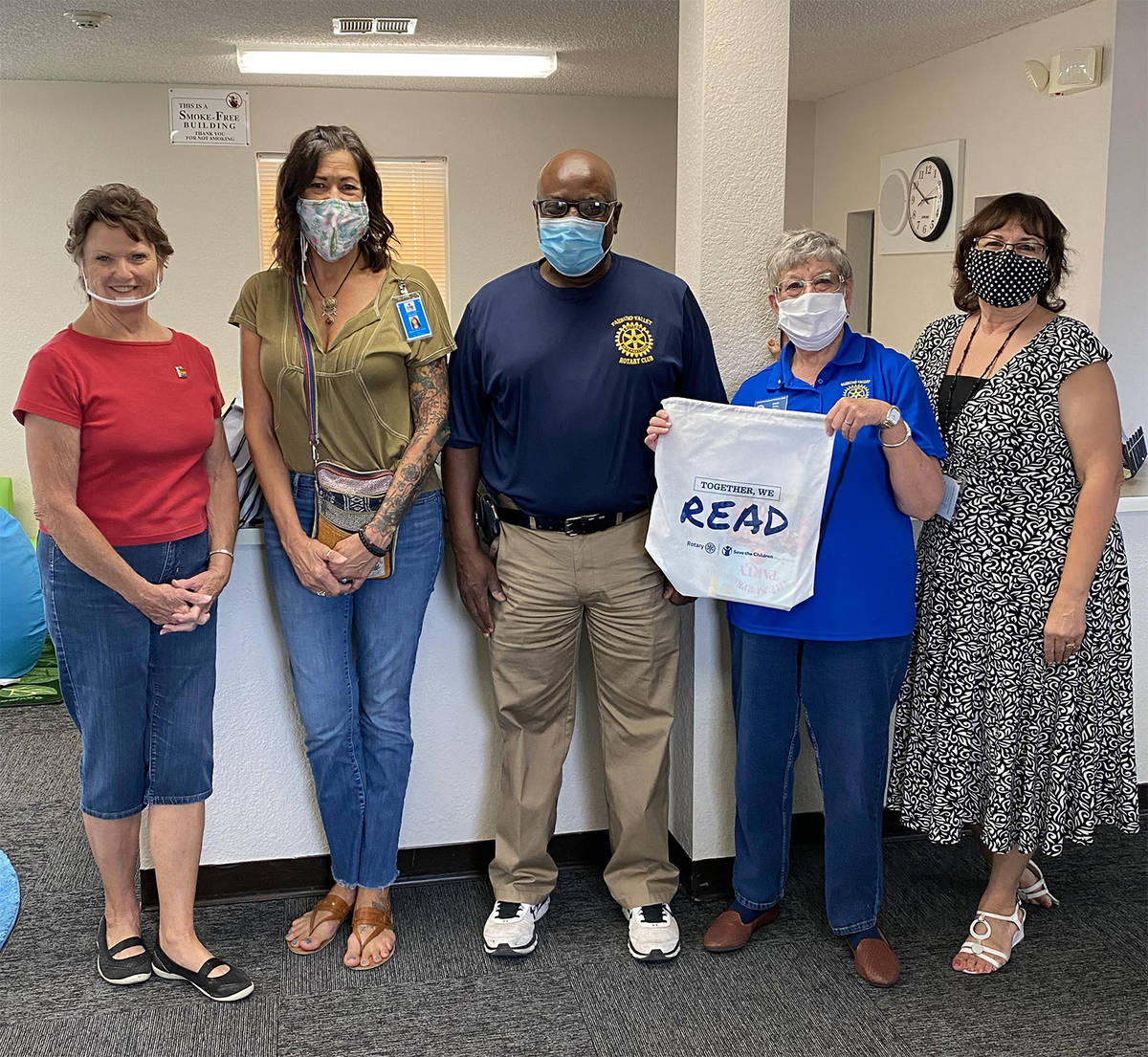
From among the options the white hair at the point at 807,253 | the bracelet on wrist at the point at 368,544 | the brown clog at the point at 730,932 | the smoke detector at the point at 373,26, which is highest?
the smoke detector at the point at 373,26

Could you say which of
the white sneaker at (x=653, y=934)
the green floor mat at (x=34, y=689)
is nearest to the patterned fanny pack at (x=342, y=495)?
the white sneaker at (x=653, y=934)

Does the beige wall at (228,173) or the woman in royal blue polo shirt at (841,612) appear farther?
the beige wall at (228,173)

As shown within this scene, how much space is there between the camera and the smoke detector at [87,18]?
4.61m

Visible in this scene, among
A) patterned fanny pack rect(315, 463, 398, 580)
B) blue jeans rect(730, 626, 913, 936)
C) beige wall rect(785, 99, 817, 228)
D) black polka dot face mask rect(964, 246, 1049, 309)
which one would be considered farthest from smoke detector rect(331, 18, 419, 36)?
blue jeans rect(730, 626, 913, 936)

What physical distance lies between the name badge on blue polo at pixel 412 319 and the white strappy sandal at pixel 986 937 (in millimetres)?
1669

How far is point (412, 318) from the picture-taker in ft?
7.29

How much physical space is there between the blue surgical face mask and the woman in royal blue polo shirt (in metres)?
0.33

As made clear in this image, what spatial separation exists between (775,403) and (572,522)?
47 centimetres

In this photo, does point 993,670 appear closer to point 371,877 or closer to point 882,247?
point 371,877

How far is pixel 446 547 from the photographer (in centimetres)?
263

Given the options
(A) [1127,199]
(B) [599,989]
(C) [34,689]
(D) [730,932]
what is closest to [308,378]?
(B) [599,989]

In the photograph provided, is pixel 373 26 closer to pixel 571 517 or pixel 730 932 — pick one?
pixel 571 517

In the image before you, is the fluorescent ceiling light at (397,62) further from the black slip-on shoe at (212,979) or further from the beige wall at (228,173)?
the black slip-on shoe at (212,979)

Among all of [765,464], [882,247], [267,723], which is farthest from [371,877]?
[882,247]
